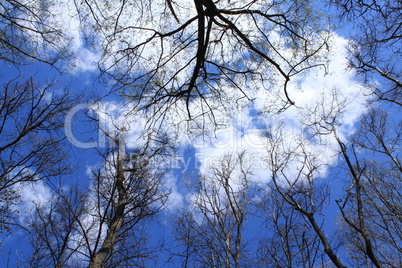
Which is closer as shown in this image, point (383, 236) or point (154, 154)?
point (154, 154)

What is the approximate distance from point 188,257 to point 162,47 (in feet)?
23.7

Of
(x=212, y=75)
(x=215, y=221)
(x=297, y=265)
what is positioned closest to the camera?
(x=212, y=75)

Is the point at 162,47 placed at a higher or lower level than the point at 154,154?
higher

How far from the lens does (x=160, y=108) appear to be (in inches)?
212

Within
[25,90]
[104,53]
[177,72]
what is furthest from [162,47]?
[25,90]

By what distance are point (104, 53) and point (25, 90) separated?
5.52 feet

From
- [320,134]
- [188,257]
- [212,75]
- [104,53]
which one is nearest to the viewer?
[104,53]

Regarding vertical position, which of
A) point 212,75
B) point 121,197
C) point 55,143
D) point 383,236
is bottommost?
point 121,197

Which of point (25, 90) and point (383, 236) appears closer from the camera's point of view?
point (25, 90)

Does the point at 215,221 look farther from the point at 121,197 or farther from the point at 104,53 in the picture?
the point at 104,53

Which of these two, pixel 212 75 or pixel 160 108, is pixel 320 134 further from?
pixel 160 108

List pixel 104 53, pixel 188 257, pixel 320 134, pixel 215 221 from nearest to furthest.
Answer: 1. pixel 104 53
2. pixel 320 134
3. pixel 188 257
4. pixel 215 221

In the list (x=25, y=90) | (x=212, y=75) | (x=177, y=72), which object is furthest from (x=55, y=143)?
(x=212, y=75)

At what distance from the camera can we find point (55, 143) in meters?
5.55
